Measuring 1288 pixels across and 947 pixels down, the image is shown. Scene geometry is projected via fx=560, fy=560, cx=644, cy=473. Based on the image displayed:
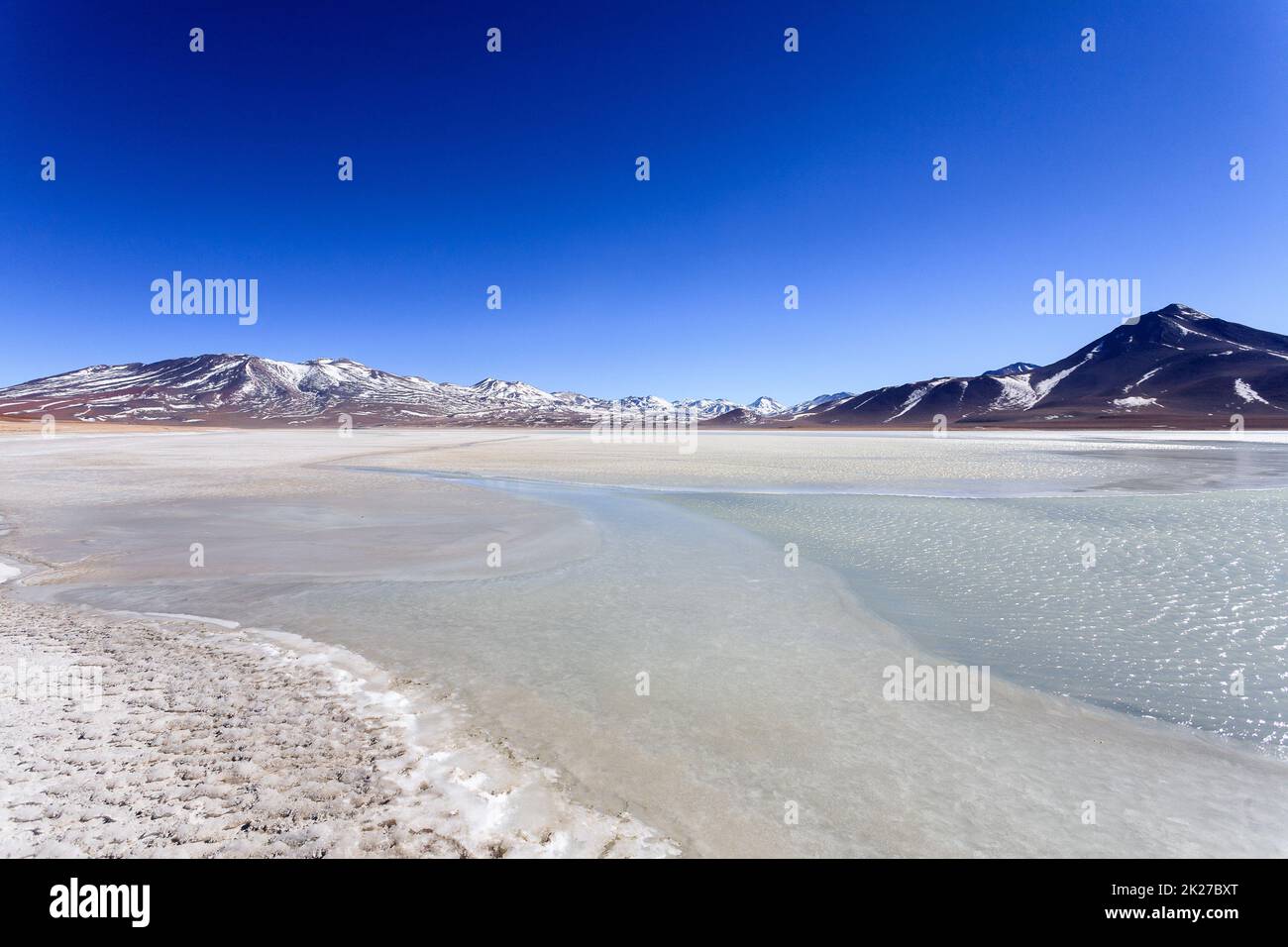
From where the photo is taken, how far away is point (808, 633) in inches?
280

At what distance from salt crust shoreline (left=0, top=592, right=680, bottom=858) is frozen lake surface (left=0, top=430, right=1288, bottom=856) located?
396 mm

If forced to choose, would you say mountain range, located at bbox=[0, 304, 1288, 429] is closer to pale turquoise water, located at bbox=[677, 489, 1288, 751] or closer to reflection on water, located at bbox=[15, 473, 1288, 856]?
pale turquoise water, located at bbox=[677, 489, 1288, 751]

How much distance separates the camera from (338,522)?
44.6ft

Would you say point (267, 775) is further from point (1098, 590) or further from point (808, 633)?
point (1098, 590)

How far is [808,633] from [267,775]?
18.8 feet

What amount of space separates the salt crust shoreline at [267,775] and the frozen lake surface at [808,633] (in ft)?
1.30

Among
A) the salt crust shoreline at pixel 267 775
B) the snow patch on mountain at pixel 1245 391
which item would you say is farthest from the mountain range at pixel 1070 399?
the salt crust shoreline at pixel 267 775

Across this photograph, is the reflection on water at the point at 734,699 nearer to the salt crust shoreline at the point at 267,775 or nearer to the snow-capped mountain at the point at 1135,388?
Result: the salt crust shoreline at the point at 267,775

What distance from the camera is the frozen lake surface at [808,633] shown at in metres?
3.93

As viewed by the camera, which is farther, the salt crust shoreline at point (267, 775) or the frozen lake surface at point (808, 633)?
the frozen lake surface at point (808, 633)

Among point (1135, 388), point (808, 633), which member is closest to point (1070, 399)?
point (1135, 388)
